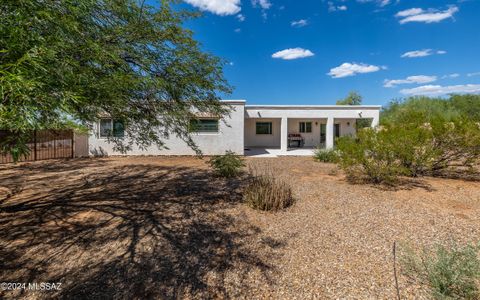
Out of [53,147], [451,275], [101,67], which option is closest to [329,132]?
[451,275]

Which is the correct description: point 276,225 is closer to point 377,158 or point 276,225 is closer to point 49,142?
point 377,158

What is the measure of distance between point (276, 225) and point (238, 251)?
1214mm

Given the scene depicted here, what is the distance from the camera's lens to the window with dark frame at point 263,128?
21.1 m

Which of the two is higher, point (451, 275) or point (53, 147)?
point (53, 147)

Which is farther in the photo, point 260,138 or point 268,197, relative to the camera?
point 260,138

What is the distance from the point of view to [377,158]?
7582mm

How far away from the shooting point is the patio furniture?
20.6 metres

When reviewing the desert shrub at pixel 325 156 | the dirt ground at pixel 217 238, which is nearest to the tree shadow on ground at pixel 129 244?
the dirt ground at pixel 217 238

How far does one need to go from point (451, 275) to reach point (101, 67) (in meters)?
5.49

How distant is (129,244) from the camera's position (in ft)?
13.2

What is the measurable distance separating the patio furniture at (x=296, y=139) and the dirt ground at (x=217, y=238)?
13158 mm

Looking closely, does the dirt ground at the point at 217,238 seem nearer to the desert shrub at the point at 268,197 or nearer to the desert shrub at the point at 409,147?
the desert shrub at the point at 268,197

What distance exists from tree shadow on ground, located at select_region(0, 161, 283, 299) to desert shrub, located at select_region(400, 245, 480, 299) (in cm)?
192

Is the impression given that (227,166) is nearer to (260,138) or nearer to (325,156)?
(325,156)
